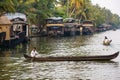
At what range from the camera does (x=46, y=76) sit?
79.0ft

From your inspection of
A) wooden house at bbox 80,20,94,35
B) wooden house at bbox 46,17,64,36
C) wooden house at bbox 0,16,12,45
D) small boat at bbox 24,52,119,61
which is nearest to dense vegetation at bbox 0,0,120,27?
wooden house at bbox 0,16,12,45

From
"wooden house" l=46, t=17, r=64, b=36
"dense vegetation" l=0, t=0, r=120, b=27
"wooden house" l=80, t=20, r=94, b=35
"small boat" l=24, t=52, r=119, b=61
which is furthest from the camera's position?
"wooden house" l=80, t=20, r=94, b=35

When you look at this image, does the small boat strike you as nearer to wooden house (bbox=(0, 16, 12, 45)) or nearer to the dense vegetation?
wooden house (bbox=(0, 16, 12, 45))

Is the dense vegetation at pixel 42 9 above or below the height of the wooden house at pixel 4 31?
above

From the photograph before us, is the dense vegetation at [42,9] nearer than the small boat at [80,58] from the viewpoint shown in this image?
No

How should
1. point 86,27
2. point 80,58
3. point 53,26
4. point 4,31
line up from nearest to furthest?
1. point 80,58
2. point 4,31
3. point 53,26
4. point 86,27

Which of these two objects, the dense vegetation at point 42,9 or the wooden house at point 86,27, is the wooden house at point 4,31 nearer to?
the dense vegetation at point 42,9

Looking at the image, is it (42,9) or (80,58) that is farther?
(42,9)

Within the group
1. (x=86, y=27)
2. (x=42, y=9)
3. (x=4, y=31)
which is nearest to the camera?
(x=4, y=31)

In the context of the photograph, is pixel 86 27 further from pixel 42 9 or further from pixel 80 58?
pixel 80 58

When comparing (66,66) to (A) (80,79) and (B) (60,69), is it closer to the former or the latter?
(B) (60,69)

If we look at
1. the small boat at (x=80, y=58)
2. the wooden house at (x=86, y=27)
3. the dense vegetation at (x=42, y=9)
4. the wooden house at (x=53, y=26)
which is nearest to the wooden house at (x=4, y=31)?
the dense vegetation at (x=42, y=9)

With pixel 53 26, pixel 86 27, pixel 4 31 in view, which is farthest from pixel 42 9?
pixel 4 31

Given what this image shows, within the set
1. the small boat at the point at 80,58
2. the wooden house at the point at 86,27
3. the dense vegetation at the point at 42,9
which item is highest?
the dense vegetation at the point at 42,9
